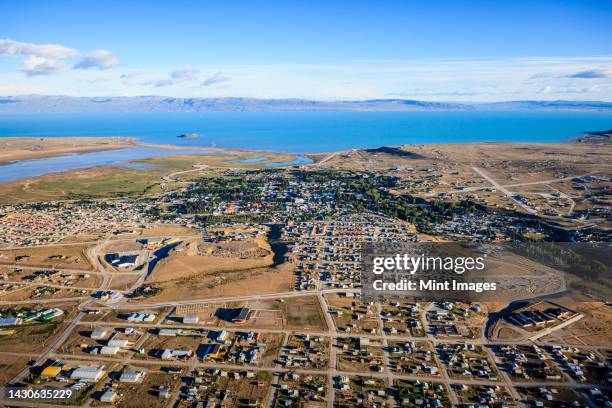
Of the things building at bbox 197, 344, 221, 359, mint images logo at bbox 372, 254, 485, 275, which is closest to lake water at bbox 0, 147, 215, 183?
building at bbox 197, 344, 221, 359

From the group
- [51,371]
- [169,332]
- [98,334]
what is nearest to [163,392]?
[169,332]

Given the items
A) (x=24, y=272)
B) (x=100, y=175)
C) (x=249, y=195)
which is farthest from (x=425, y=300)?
(x=100, y=175)

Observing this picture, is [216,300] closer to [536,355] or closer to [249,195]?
[536,355]

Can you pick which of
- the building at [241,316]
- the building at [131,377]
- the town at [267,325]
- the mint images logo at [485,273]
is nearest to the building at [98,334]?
the town at [267,325]

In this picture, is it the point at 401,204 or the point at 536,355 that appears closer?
the point at 536,355

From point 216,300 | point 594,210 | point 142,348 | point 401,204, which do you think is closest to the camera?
point 142,348

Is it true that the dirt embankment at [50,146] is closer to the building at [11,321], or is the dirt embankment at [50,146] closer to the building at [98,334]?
the building at [11,321]

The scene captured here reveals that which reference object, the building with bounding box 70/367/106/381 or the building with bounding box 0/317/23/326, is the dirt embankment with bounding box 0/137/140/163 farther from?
the building with bounding box 70/367/106/381
